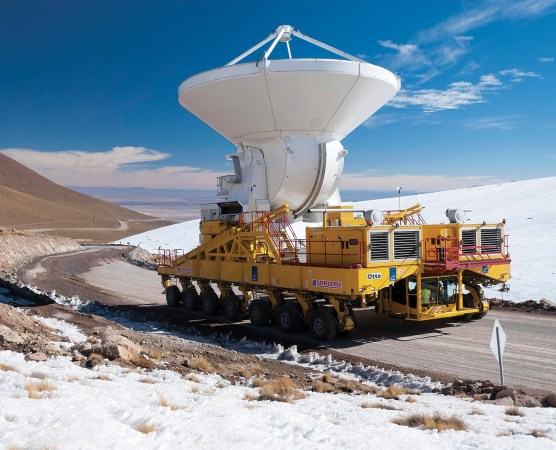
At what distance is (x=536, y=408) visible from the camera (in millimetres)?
8148

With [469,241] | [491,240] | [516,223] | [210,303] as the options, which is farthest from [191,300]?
[516,223]

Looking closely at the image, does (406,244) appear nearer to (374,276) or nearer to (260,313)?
(374,276)

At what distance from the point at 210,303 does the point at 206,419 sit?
1302 cm

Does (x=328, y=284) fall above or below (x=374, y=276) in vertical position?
below

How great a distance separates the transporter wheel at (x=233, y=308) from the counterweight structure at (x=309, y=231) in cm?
3

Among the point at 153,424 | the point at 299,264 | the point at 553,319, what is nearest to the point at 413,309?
the point at 299,264

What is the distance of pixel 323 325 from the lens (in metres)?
14.2

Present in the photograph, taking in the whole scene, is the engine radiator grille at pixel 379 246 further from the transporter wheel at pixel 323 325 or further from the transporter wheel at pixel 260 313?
the transporter wheel at pixel 260 313

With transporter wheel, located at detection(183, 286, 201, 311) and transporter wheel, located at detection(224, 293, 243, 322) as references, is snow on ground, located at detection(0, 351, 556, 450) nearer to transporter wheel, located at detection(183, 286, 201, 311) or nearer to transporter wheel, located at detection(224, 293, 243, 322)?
transporter wheel, located at detection(224, 293, 243, 322)

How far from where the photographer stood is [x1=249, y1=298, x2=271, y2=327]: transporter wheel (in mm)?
16391

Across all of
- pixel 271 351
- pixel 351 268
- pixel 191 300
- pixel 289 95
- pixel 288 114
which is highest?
pixel 289 95

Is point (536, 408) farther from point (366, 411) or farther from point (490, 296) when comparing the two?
point (490, 296)

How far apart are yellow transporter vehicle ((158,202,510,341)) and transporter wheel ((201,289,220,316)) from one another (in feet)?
0.23

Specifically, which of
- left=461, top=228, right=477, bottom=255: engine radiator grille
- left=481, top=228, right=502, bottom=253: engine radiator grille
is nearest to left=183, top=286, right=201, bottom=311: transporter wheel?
left=461, top=228, right=477, bottom=255: engine radiator grille
